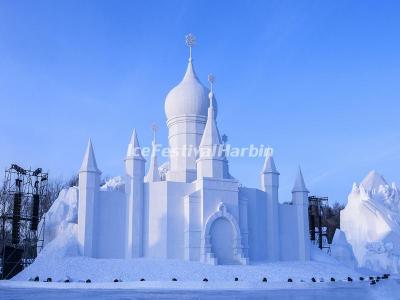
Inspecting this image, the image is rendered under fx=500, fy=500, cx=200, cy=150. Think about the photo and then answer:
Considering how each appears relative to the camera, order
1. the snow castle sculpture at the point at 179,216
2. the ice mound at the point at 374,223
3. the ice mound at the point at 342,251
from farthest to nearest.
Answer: the ice mound at the point at 374,223, the ice mound at the point at 342,251, the snow castle sculpture at the point at 179,216

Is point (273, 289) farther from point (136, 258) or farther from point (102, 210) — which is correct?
point (102, 210)

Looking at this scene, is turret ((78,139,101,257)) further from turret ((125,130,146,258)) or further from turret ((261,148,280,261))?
turret ((261,148,280,261))

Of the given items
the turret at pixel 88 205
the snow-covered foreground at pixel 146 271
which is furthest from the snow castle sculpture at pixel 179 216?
the snow-covered foreground at pixel 146 271

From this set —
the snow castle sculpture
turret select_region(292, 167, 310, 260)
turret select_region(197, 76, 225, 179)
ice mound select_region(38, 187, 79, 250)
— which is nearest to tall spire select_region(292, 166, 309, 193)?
turret select_region(292, 167, 310, 260)

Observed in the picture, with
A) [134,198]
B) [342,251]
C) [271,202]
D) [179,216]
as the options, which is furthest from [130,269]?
[342,251]

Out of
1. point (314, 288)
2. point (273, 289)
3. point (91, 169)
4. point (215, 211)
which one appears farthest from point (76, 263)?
point (314, 288)

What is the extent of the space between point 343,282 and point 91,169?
45.9 feet

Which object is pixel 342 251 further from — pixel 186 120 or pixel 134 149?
pixel 134 149

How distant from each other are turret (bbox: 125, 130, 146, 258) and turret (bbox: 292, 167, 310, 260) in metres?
10.1

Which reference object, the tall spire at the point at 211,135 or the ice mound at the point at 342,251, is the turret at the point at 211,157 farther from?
the ice mound at the point at 342,251

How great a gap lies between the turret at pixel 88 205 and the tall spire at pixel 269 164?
10083 millimetres

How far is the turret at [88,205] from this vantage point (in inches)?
1011

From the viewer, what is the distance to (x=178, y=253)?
1045 inches

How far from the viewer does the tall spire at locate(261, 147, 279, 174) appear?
30266mm
